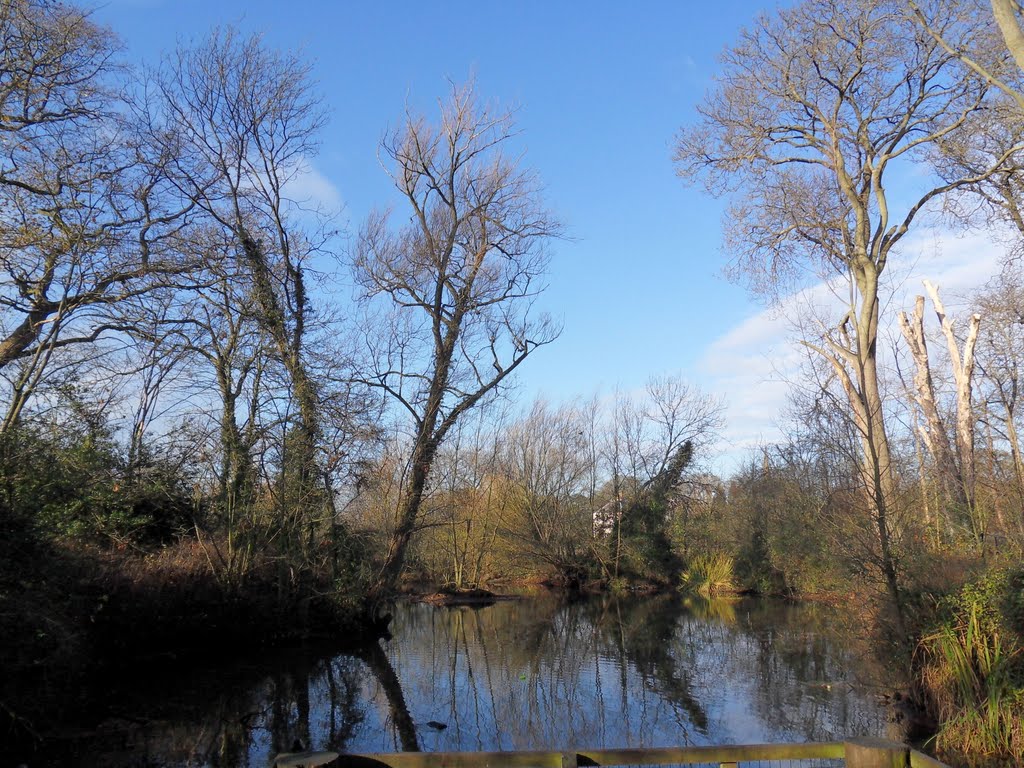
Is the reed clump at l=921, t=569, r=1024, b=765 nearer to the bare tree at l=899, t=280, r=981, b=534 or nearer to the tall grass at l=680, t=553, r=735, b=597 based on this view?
Answer: the bare tree at l=899, t=280, r=981, b=534

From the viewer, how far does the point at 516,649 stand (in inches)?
617

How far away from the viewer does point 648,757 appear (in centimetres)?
532

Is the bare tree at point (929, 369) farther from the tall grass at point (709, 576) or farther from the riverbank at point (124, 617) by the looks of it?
the riverbank at point (124, 617)


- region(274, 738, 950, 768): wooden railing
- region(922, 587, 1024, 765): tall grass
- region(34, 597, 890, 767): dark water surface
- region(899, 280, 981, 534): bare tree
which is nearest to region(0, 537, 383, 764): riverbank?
region(34, 597, 890, 767): dark water surface

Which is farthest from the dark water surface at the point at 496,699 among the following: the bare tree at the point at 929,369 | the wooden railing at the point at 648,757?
the bare tree at the point at 929,369

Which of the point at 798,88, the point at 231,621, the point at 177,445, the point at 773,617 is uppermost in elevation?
the point at 798,88

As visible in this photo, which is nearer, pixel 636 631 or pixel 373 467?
pixel 373 467

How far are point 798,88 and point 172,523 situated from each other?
48.1 feet

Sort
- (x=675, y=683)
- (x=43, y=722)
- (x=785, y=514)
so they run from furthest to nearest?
(x=785, y=514) < (x=675, y=683) < (x=43, y=722)

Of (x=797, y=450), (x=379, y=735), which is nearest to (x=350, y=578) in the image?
(x=379, y=735)

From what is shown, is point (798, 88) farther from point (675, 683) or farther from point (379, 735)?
point (379, 735)

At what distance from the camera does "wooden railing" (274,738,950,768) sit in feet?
16.5

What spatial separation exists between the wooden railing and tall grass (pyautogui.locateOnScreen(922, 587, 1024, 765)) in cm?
261

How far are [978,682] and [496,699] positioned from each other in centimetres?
582
